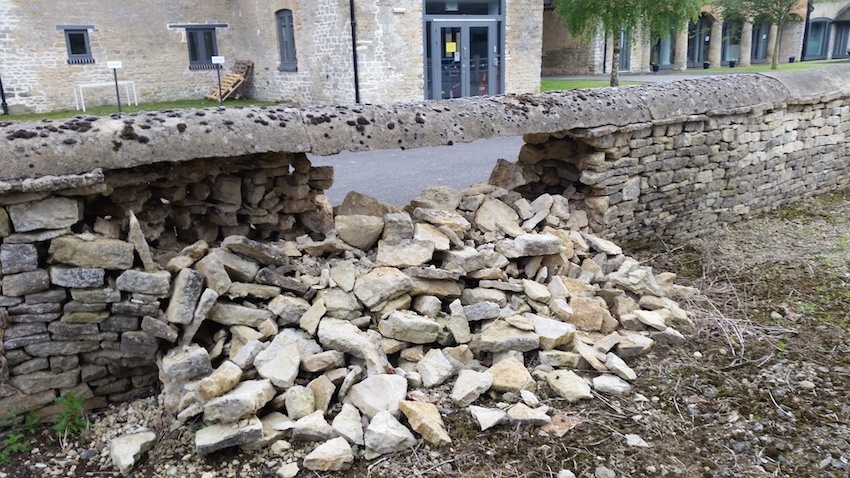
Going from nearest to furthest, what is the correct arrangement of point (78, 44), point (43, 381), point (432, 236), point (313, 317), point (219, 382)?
point (219, 382) < point (43, 381) < point (313, 317) < point (432, 236) < point (78, 44)

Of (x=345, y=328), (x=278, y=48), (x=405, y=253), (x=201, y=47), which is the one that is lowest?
(x=345, y=328)

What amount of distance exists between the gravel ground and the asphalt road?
425 centimetres

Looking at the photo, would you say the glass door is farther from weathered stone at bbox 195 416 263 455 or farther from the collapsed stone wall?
weathered stone at bbox 195 416 263 455

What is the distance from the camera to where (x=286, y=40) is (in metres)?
18.9

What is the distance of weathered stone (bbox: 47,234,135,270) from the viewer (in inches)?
128

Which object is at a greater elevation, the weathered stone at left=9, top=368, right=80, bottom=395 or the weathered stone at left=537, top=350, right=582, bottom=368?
the weathered stone at left=9, top=368, right=80, bottom=395

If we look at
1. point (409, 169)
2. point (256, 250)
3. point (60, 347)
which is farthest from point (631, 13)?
point (60, 347)

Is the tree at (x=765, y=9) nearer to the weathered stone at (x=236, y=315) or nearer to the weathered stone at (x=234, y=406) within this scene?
the weathered stone at (x=236, y=315)

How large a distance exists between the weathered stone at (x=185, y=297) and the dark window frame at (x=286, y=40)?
16183 mm

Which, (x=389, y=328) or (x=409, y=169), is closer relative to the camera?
(x=389, y=328)

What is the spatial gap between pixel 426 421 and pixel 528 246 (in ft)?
5.50

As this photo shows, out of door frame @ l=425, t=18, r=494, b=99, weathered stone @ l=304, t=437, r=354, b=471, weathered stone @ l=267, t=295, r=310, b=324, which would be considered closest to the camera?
weathered stone @ l=304, t=437, r=354, b=471

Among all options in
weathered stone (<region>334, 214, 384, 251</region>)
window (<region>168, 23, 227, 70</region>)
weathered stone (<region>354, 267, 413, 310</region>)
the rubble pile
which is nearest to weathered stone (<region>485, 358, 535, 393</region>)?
the rubble pile

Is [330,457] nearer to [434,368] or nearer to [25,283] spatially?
[434,368]
